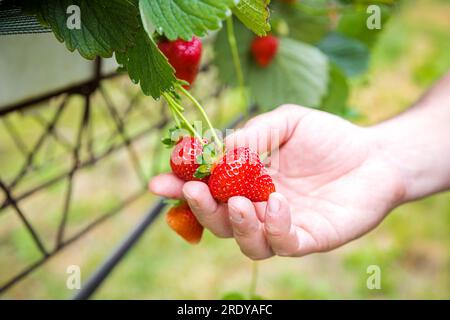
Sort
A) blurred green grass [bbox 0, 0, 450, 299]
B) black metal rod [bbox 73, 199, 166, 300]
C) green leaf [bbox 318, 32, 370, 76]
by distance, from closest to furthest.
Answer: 1. black metal rod [bbox 73, 199, 166, 300]
2. green leaf [bbox 318, 32, 370, 76]
3. blurred green grass [bbox 0, 0, 450, 299]

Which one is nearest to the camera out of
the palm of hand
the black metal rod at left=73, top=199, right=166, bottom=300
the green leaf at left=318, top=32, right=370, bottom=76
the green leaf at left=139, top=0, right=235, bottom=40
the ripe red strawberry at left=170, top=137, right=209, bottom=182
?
the green leaf at left=139, top=0, right=235, bottom=40

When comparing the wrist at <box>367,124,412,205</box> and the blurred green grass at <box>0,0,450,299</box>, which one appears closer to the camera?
the wrist at <box>367,124,412,205</box>

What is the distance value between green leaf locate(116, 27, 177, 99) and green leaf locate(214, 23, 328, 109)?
358 millimetres

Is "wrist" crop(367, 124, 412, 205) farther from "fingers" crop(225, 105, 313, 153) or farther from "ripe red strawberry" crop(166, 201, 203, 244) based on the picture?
"ripe red strawberry" crop(166, 201, 203, 244)

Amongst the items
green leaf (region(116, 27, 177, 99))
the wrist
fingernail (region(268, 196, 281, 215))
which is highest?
green leaf (region(116, 27, 177, 99))

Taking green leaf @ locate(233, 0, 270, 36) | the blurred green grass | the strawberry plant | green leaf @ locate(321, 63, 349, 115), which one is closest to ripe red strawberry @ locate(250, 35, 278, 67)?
the strawberry plant

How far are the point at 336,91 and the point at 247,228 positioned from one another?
0.42m

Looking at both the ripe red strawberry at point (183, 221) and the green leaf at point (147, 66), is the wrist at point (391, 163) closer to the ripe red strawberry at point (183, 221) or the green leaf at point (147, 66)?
the ripe red strawberry at point (183, 221)

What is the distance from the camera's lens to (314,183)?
659 millimetres

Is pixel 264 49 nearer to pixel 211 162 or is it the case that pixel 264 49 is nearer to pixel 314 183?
pixel 314 183

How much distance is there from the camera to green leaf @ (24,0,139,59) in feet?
1.35

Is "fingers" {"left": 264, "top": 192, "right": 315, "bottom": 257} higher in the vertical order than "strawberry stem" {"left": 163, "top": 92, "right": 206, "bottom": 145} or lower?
lower

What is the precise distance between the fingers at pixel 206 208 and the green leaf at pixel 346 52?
47 centimetres
